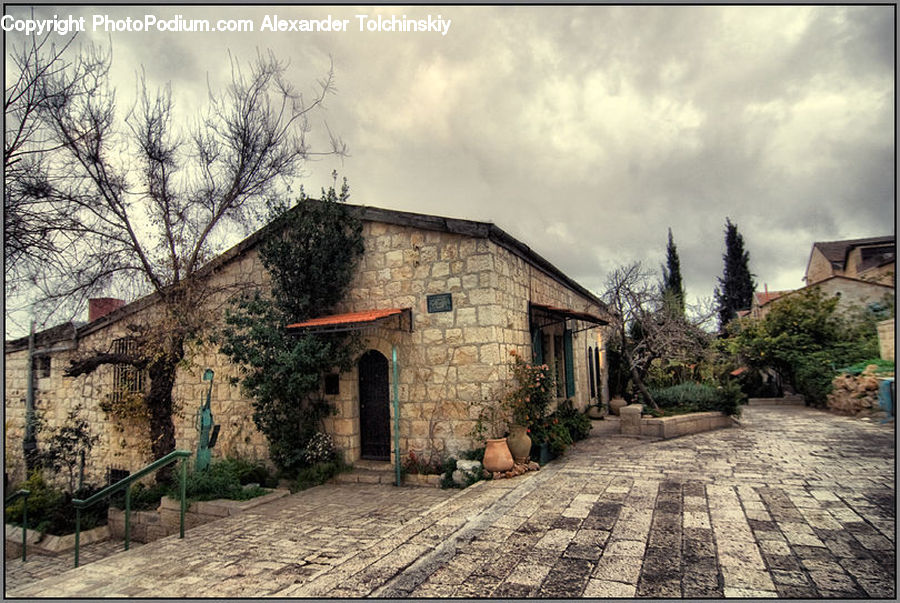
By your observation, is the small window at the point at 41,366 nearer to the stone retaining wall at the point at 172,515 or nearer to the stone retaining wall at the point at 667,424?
the stone retaining wall at the point at 172,515

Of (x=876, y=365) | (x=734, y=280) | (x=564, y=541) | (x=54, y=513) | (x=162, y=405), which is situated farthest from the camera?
(x=734, y=280)

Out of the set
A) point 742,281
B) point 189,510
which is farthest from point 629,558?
point 742,281

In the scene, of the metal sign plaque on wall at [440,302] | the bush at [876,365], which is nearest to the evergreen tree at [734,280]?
the bush at [876,365]

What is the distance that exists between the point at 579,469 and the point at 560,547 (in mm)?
3080

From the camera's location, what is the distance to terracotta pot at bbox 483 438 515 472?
6.47 meters

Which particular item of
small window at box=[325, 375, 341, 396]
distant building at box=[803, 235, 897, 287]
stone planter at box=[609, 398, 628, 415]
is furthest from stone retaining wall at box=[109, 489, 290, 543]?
distant building at box=[803, 235, 897, 287]

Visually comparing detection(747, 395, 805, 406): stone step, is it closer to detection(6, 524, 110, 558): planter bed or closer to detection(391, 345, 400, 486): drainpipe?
detection(391, 345, 400, 486): drainpipe

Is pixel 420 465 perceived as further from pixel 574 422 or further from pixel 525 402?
pixel 574 422

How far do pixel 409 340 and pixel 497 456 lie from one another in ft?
7.57

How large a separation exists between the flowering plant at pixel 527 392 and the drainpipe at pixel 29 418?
12.5 m

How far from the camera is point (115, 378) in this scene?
10914 mm

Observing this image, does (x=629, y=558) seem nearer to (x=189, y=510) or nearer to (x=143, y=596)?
(x=143, y=596)

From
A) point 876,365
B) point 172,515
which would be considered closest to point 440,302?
point 172,515

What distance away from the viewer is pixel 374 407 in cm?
805
